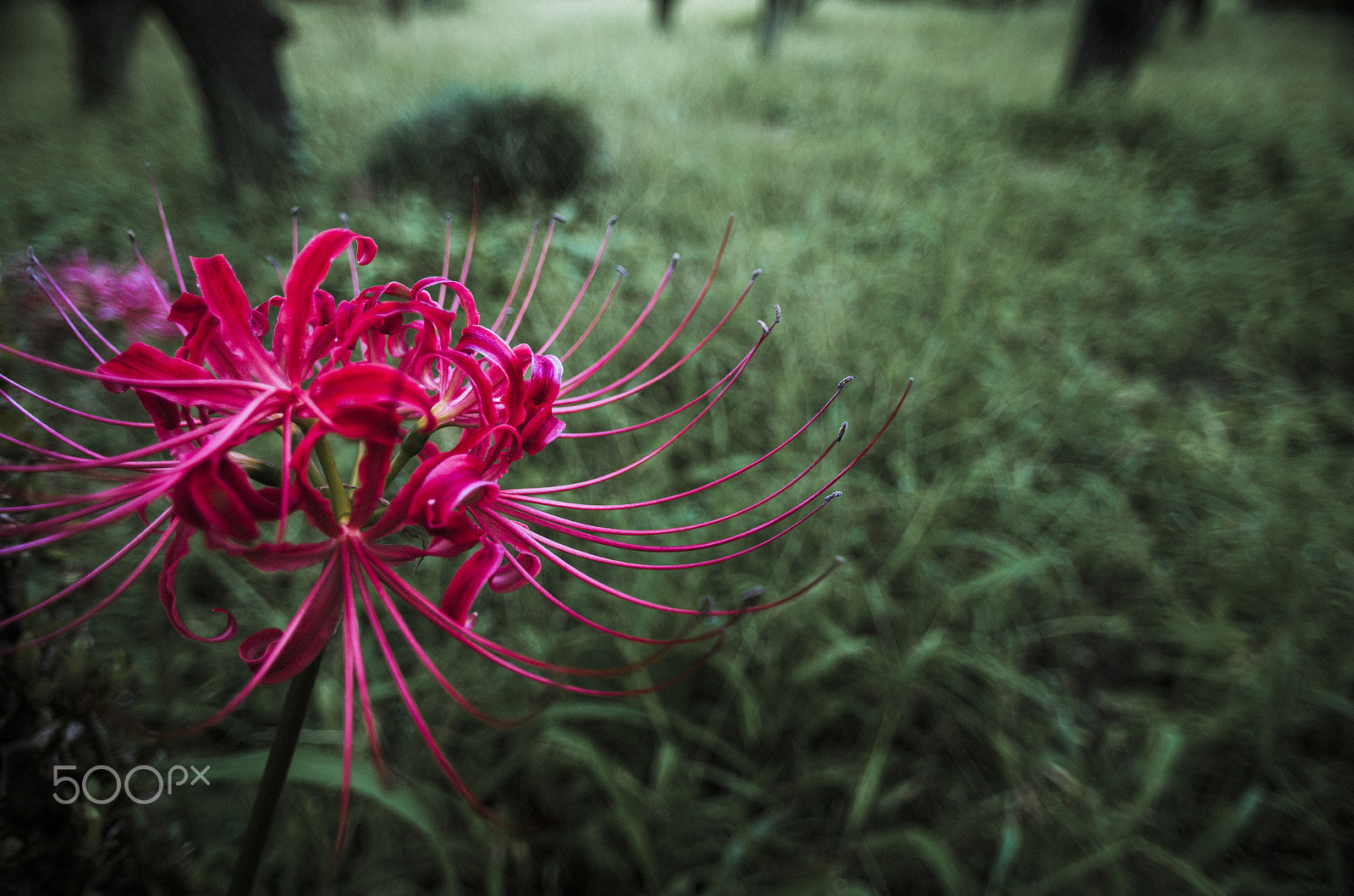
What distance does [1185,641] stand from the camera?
1.89 m

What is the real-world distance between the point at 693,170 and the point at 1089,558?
11.1ft

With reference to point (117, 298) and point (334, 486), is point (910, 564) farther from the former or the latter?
point (117, 298)

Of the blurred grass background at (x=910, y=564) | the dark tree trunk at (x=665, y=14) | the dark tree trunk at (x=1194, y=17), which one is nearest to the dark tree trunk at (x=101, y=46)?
the blurred grass background at (x=910, y=564)

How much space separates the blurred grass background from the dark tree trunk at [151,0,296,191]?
330 mm

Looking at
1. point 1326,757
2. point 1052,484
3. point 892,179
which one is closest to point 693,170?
point 892,179

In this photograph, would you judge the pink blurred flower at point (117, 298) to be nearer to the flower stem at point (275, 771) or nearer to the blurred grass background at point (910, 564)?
the blurred grass background at point (910, 564)

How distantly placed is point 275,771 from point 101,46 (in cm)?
855

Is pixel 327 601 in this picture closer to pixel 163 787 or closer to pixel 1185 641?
pixel 163 787

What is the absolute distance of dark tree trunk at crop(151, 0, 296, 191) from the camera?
3.51 m

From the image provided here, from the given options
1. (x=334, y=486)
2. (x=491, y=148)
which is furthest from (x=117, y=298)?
(x=491, y=148)

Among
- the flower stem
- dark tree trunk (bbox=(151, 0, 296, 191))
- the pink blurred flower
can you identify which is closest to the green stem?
the flower stem

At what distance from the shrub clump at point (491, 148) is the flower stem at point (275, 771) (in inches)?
141

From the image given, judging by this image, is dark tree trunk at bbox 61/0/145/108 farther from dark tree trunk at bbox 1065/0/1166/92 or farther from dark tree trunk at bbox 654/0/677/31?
dark tree trunk at bbox 1065/0/1166/92

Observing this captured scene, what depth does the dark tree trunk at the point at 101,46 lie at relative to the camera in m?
6.22
